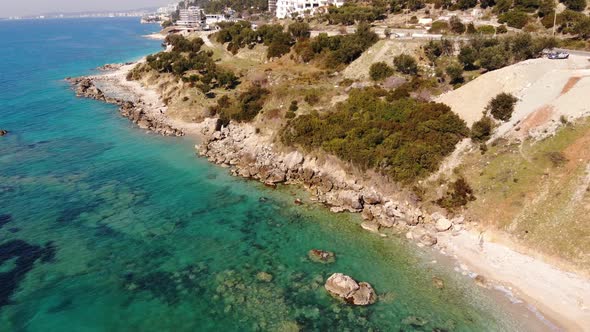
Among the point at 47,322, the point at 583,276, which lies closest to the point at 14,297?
the point at 47,322

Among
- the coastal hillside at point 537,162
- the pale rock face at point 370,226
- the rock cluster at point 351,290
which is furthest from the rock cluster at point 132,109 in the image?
the coastal hillside at point 537,162

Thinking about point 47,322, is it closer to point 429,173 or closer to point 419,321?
point 419,321

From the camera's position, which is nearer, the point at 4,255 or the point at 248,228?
the point at 4,255

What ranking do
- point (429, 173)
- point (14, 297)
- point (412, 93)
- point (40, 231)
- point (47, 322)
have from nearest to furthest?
point (47, 322) < point (14, 297) < point (40, 231) < point (429, 173) < point (412, 93)

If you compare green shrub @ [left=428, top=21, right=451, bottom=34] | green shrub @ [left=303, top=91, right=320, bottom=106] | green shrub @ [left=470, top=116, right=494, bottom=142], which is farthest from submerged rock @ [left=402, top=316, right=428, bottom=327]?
green shrub @ [left=428, top=21, right=451, bottom=34]

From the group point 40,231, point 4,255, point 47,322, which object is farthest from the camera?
point 40,231

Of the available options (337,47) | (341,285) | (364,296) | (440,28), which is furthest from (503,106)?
(337,47)

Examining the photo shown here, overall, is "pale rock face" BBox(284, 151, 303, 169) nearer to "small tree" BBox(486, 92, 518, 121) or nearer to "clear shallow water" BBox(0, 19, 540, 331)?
"clear shallow water" BBox(0, 19, 540, 331)

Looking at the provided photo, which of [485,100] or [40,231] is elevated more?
[485,100]
